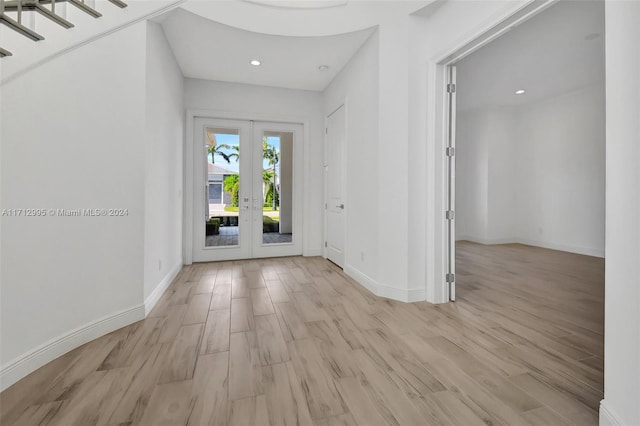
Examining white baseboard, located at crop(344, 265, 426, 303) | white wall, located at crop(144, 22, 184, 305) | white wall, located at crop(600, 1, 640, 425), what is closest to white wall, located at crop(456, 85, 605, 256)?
white baseboard, located at crop(344, 265, 426, 303)

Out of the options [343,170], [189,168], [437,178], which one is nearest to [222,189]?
[189,168]

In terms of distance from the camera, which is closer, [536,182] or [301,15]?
[301,15]

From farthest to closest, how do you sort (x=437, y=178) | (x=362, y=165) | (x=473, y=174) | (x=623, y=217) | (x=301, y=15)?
1. (x=473, y=174)
2. (x=362, y=165)
3. (x=301, y=15)
4. (x=437, y=178)
5. (x=623, y=217)

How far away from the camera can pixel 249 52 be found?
12.0 ft

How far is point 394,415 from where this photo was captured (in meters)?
1.40

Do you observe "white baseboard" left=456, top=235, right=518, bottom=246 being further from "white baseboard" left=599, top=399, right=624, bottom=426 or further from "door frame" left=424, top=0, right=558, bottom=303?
"white baseboard" left=599, top=399, right=624, bottom=426

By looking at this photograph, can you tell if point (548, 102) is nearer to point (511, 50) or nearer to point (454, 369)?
point (511, 50)

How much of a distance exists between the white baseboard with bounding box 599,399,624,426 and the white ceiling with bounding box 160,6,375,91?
3.49 metres

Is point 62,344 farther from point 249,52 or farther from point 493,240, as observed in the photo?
point 493,240

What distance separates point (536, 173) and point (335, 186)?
4.89m

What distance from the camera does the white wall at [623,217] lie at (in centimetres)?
114

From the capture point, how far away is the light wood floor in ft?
4.64

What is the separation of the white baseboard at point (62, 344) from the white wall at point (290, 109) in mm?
2995

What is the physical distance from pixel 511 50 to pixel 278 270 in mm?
4326
